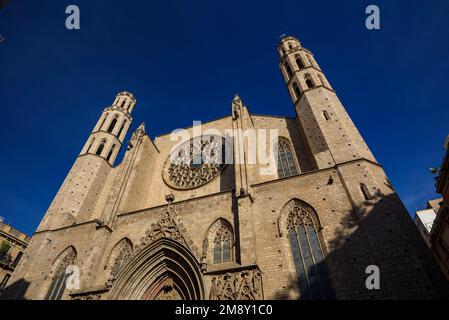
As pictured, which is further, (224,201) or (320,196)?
(224,201)

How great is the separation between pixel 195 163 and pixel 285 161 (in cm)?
541

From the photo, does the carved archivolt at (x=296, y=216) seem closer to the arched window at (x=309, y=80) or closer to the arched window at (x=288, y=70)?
the arched window at (x=309, y=80)

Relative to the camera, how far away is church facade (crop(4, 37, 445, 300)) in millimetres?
7746

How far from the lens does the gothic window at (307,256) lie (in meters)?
7.87

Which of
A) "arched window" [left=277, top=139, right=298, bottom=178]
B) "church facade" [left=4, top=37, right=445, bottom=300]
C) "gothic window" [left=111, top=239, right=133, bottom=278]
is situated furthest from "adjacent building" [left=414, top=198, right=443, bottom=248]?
"gothic window" [left=111, top=239, right=133, bottom=278]

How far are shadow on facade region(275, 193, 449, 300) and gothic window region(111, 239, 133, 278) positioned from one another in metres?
6.19

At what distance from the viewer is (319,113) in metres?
12.9

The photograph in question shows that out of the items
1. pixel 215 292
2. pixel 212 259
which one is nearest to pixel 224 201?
pixel 212 259

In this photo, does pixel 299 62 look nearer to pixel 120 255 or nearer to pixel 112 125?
pixel 112 125

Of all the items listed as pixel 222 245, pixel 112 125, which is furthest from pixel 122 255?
pixel 112 125

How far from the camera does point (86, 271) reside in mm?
10211

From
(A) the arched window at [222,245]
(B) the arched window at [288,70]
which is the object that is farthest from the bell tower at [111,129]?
(B) the arched window at [288,70]
